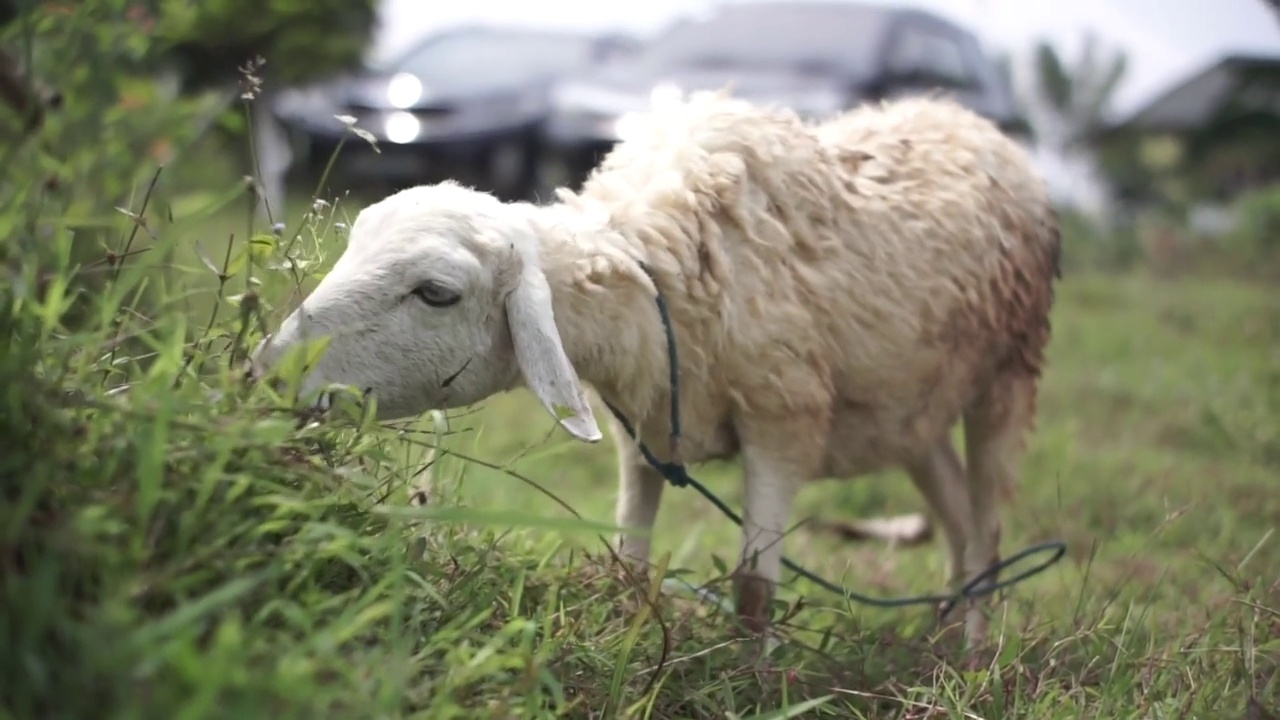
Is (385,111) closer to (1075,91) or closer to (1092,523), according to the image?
(1092,523)

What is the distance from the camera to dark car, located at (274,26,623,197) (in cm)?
903

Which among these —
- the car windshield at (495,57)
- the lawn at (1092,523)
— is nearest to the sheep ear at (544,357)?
the lawn at (1092,523)

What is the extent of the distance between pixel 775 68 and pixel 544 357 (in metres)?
6.38

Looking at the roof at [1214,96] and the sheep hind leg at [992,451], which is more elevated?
the sheep hind leg at [992,451]

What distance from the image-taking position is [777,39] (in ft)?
28.2

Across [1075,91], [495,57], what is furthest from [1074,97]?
[495,57]

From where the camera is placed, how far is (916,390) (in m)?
3.07

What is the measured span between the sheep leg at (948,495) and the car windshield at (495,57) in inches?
275

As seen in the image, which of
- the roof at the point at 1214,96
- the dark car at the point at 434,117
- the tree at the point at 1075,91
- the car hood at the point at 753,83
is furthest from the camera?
the tree at the point at 1075,91

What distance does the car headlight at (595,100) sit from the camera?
8.07 meters

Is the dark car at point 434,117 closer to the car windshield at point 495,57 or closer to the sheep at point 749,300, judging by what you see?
the car windshield at point 495,57

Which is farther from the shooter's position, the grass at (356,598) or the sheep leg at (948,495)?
the sheep leg at (948,495)

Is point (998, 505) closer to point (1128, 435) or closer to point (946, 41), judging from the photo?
point (1128, 435)

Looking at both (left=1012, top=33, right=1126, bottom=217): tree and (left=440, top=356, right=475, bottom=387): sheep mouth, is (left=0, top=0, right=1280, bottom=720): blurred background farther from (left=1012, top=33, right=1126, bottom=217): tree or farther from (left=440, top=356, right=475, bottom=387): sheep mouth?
(left=1012, top=33, right=1126, bottom=217): tree
